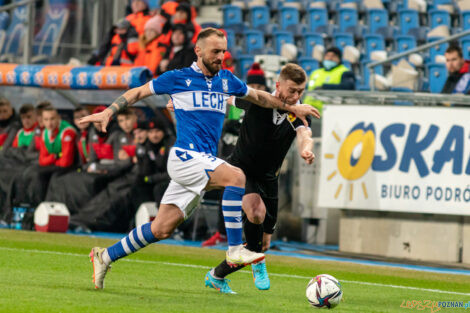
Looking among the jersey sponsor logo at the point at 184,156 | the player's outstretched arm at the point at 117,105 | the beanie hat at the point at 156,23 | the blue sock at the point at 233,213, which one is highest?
the beanie hat at the point at 156,23

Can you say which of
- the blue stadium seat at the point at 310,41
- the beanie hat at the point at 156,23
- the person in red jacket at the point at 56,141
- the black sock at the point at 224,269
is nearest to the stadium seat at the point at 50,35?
the beanie hat at the point at 156,23

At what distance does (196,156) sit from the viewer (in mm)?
7160

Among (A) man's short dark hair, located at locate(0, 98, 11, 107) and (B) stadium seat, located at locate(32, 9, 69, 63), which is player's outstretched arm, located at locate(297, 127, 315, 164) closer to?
(A) man's short dark hair, located at locate(0, 98, 11, 107)

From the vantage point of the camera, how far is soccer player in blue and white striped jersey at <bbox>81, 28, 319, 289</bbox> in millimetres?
7141

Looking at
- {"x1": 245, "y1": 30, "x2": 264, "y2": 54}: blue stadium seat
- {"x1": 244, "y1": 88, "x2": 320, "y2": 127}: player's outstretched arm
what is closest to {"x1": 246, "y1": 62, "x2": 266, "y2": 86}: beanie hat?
{"x1": 244, "y1": 88, "x2": 320, "y2": 127}: player's outstretched arm

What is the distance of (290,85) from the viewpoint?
7.66 m

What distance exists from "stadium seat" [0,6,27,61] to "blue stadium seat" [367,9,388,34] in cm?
753

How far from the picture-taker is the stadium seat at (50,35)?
57.2 ft

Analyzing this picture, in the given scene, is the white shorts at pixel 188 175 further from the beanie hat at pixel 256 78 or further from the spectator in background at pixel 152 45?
the spectator in background at pixel 152 45

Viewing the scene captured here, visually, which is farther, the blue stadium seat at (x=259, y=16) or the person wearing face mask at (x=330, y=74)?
the blue stadium seat at (x=259, y=16)

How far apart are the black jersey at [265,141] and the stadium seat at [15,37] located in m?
10.0

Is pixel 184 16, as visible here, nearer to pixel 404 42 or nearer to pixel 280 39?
pixel 280 39

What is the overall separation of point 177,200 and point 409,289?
9.67 ft

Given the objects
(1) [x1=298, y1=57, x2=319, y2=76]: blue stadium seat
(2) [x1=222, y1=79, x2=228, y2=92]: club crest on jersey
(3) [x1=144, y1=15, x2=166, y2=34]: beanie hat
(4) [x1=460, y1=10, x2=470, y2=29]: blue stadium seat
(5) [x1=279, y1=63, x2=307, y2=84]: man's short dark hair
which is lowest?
(2) [x1=222, y1=79, x2=228, y2=92]: club crest on jersey
